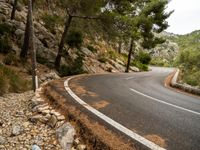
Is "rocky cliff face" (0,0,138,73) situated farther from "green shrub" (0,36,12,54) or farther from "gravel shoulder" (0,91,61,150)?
"gravel shoulder" (0,91,61,150)

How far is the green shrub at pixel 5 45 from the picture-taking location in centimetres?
1623

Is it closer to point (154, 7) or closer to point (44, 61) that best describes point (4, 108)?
point (44, 61)

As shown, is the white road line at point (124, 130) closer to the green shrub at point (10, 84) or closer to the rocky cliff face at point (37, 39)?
the green shrub at point (10, 84)

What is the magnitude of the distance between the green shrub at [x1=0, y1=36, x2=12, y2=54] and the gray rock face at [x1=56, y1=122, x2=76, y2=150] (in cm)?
1277

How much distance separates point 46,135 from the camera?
519cm

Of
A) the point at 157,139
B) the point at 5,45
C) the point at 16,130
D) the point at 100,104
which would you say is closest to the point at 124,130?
the point at 157,139

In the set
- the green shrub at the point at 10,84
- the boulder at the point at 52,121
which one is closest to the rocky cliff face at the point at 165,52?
the green shrub at the point at 10,84

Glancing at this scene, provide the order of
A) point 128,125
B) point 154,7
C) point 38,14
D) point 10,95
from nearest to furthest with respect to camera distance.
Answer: point 128,125
point 10,95
point 38,14
point 154,7

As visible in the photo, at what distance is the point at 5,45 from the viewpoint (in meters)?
16.5

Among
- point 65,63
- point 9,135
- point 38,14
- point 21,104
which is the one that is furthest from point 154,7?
point 9,135

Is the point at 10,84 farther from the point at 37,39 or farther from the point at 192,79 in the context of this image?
the point at 192,79

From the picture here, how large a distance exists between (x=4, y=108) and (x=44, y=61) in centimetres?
1138

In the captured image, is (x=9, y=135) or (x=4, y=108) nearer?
(x=9, y=135)

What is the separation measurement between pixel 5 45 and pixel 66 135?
1358cm
